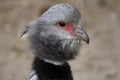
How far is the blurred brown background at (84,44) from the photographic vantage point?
283 inches

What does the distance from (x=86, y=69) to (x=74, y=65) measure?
0.51 feet

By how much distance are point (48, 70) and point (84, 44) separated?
335cm

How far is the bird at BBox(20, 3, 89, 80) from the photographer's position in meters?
4.16

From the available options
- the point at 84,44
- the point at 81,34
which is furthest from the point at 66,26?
the point at 84,44

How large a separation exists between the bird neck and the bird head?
0.04 metres

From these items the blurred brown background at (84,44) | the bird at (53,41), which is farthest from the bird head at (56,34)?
the blurred brown background at (84,44)

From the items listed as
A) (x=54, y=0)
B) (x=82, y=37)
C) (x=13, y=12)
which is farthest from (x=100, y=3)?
(x=82, y=37)

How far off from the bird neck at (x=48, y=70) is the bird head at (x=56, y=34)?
42mm

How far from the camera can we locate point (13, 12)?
319 inches

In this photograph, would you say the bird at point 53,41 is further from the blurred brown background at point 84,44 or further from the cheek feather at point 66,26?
the blurred brown background at point 84,44

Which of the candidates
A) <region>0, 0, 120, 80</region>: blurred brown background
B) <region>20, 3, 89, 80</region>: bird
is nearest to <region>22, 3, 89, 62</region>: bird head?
<region>20, 3, 89, 80</region>: bird

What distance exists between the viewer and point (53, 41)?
4176 millimetres

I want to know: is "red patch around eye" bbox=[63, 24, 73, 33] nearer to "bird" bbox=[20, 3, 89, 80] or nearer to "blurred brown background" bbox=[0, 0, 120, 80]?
"bird" bbox=[20, 3, 89, 80]

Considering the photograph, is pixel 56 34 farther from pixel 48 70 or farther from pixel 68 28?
pixel 48 70
